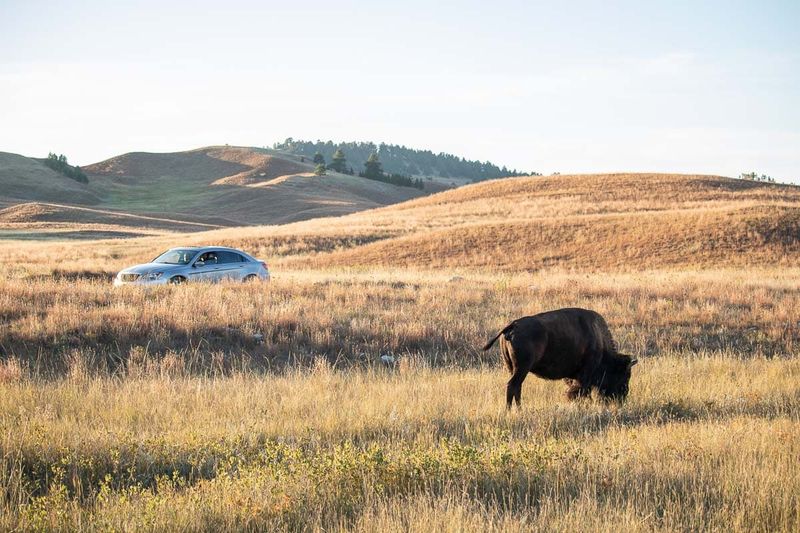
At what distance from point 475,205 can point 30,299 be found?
50.8 metres

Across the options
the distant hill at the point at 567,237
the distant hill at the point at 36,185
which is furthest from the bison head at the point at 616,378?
the distant hill at the point at 36,185

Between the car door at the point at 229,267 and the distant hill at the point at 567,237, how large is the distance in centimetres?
1592

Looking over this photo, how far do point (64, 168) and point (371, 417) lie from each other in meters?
133

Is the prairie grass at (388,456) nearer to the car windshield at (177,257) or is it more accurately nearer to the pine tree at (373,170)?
the car windshield at (177,257)

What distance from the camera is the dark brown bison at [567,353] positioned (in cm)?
806

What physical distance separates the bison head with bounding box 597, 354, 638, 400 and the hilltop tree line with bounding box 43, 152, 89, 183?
419ft

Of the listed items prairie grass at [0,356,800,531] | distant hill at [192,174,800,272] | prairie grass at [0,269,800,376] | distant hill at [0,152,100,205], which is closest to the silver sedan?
prairie grass at [0,269,800,376]

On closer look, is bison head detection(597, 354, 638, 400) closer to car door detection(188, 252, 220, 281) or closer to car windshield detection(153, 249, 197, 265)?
car door detection(188, 252, 220, 281)

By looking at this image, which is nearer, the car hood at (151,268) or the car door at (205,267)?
the car hood at (151,268)

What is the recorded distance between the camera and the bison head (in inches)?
344

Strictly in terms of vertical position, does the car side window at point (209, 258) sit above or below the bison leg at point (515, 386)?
above

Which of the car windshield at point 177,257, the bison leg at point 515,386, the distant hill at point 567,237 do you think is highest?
the distant hill at point 567,237

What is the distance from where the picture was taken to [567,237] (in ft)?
140

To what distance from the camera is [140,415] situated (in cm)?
743
